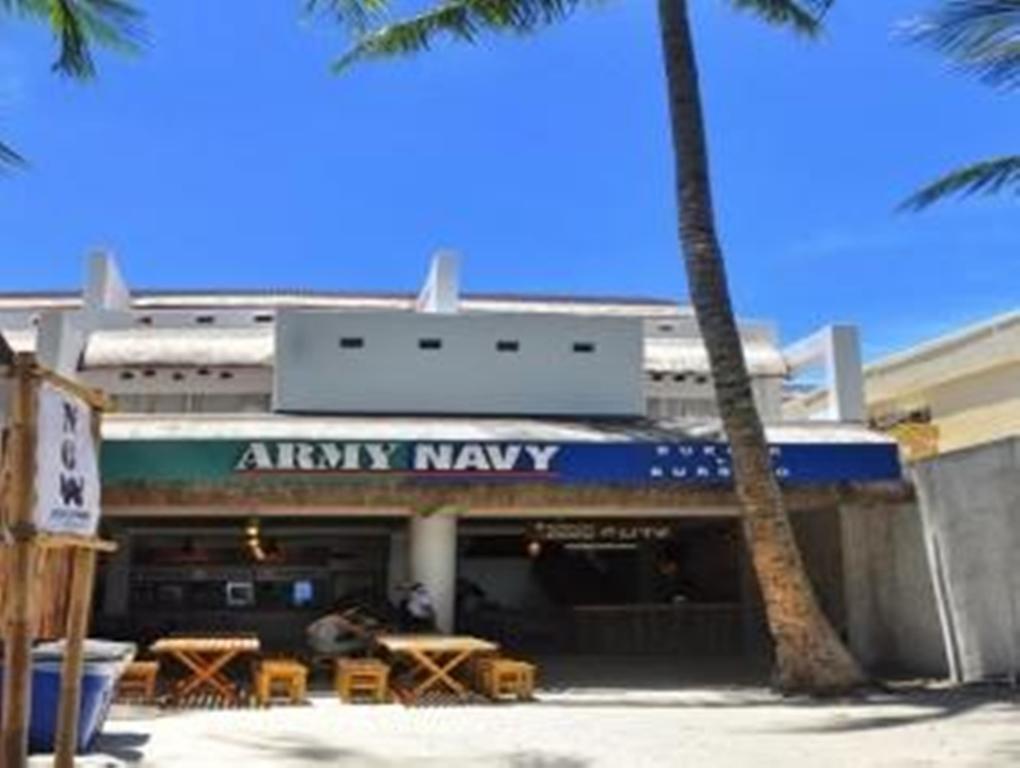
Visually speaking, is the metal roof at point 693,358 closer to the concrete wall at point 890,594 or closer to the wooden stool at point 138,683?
the concrete wall at point 890,594

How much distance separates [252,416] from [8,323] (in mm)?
15185

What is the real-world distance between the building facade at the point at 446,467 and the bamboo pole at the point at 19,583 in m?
12.0

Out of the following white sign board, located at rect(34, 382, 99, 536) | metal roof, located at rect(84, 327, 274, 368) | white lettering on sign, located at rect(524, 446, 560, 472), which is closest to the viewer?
white sign board, located at rect(34, 382, 99, 536)

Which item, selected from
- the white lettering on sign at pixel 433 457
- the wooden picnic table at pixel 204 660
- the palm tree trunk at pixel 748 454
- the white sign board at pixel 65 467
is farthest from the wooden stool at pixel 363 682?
the white sign board at pixel 65 467

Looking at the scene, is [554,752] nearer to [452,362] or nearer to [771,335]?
[452,362]

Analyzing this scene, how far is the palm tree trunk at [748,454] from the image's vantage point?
18.2m

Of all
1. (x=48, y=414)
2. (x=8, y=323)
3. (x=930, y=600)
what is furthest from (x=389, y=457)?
(x=8, y=323)

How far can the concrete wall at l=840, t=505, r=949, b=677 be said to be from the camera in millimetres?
21188

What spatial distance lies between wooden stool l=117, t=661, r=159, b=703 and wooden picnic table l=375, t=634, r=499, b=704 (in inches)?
113

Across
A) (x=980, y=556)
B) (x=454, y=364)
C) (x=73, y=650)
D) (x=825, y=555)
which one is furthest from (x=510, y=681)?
(x=73, y=650)

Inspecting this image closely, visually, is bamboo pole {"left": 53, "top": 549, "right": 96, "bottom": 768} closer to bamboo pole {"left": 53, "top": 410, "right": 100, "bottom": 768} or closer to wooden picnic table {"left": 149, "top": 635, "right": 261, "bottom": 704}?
bamboo pole {"left": 53, "top": 410, "right": 100, "bottom": 768}

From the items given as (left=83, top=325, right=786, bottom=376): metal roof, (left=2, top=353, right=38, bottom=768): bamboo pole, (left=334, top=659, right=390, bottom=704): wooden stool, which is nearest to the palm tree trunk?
(left=334, top=659, right=390, bottom=704): wooden stool

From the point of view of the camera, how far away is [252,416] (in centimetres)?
2305

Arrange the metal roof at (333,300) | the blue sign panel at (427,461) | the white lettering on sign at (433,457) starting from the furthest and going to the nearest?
the metal roof at (333,300)
the white lettering on sign at (433,457)
the blue sign panel at (427,461)
